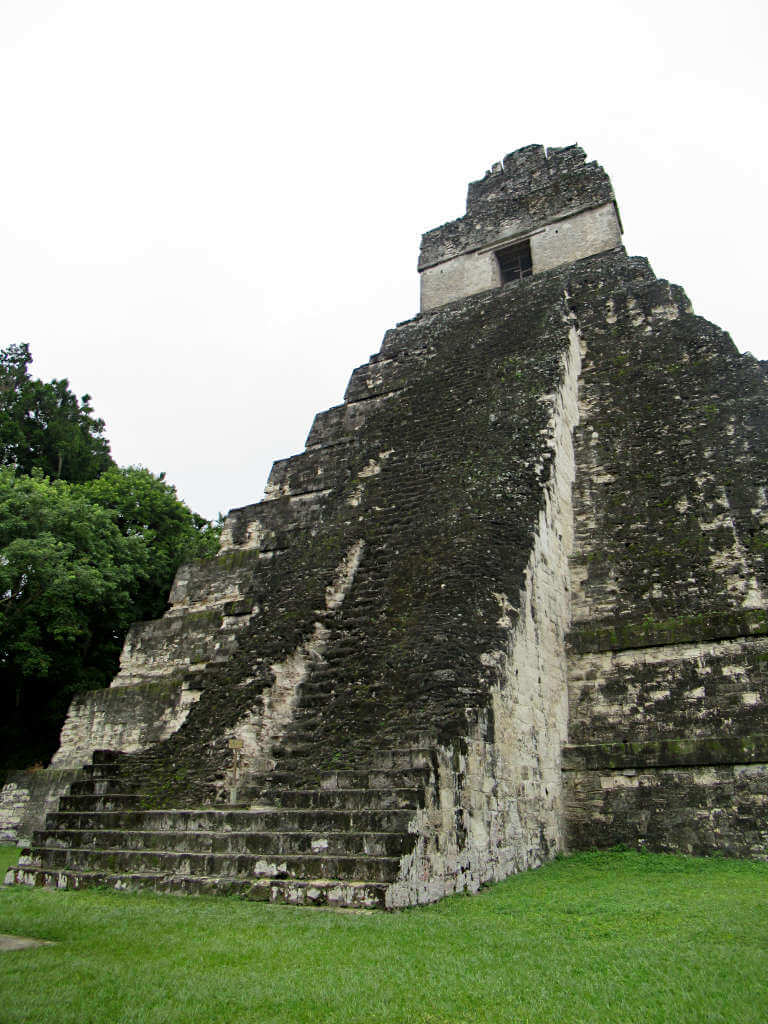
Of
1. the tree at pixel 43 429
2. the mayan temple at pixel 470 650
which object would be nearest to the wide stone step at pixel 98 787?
the mayan temple at pixel 470 650

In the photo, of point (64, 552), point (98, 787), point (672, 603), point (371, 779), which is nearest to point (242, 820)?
point (371, 779)

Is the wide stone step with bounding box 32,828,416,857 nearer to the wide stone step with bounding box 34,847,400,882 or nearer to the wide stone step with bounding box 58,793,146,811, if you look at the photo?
the wide stone step with bounding box 34,847,400,882

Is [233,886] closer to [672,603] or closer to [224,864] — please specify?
[224,864]

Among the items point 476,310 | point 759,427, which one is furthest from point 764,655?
point 476,310

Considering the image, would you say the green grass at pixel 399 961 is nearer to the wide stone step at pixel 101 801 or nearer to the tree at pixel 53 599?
the wide stone step at pixel 101 801

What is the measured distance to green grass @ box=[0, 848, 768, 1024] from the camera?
328cm

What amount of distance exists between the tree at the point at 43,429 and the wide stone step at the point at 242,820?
19.2m

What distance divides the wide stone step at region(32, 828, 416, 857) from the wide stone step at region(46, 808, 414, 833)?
0.25ft

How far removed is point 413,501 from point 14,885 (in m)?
6.62

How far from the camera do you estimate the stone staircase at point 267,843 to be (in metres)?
5.57

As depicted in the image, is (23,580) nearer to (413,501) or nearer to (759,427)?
(413,501)

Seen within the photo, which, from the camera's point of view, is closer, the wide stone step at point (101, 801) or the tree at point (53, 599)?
the wide stone step at point (101, 801)

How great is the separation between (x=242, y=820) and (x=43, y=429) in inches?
906

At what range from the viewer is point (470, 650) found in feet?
24.7
